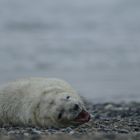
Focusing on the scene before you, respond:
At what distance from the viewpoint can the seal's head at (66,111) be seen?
295 inches

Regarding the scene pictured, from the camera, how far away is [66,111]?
24.7 ft

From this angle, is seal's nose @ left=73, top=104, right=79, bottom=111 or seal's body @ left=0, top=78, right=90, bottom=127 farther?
seal's body @ left=0, top=78, right=90, bottom=127

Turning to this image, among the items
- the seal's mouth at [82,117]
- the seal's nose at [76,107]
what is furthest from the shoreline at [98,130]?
the seal's nose at [76,107]

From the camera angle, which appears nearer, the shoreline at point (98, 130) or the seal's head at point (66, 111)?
the shoreline at point (98, 130)

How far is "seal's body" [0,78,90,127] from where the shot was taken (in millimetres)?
7586

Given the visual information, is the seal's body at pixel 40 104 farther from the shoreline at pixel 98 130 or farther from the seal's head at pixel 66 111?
the shoreline at pixel 98 130

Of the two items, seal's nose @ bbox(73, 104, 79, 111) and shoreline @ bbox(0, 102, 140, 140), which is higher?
seal's nose @ bbox(73, 104, 79, 111)

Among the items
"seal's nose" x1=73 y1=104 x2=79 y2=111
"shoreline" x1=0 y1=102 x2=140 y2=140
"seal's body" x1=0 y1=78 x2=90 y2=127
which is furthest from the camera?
"seal's body" x1=0 y1=78 x2=90 y2=127

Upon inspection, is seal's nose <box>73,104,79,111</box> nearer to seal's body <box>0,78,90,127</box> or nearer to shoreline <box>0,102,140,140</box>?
seal's body <box>0,78,90,127</box>

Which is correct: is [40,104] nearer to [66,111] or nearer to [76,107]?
[66,111]

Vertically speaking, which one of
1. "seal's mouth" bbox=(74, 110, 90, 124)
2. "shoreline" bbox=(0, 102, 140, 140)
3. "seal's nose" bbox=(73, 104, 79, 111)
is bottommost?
"shoreline" bbox=(0, 102, 140, 140)

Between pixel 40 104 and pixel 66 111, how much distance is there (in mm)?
537

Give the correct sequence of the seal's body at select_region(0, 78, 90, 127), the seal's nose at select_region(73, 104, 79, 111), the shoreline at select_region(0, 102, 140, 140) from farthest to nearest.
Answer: the seal's body at select_region(0, 78, 90, 127) < the seal's nose at select_region(73, 104, 79, 111) < the shoreline at select_region(0, 102, 140, 140)

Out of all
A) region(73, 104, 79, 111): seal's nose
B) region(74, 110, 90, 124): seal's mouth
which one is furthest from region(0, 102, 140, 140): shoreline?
region(73, 104, 79, 111): seal's nose
